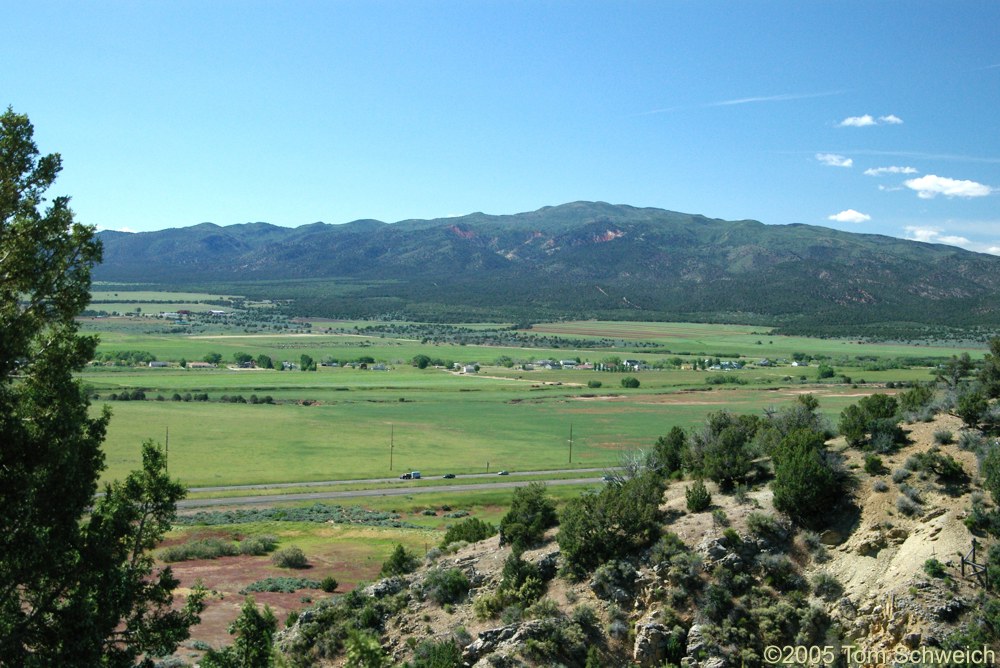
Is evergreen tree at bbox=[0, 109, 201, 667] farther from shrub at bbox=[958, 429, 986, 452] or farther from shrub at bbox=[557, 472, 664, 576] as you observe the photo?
shrub at bbox=[958, 429, 986, 452]

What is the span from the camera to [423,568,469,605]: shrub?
71.3ft

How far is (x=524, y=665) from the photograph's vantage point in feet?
58.1

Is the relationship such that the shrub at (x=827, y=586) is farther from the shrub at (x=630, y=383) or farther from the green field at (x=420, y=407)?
the shrub at (x=630, y=383)

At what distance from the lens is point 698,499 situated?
70.5 ft

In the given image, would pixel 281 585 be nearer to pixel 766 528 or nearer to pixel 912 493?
pixel 766 528

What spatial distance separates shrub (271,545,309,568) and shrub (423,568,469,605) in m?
15.1

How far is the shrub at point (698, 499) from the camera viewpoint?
70.6 feet

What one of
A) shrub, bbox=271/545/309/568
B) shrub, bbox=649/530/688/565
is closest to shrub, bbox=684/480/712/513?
shrub, bbox=649/530/688/565

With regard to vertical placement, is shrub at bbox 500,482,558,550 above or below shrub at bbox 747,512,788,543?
below

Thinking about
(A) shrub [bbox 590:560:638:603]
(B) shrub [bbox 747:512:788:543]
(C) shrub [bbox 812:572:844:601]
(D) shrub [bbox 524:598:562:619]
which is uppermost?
(B) shrub [bbox 747:512:788:543]

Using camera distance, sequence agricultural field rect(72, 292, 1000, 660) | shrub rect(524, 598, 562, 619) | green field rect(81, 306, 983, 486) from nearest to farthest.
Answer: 1. shrub rect(524, 598, 562, 619)
2. agricultural field rect(72, 292, 1000, 660)
3. green field rect(81, 306, 983, 486)

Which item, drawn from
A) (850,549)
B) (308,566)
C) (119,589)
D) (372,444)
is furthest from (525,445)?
(119,589)

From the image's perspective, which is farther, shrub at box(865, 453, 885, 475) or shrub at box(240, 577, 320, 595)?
shrub at box(240, 577, 320, 595)

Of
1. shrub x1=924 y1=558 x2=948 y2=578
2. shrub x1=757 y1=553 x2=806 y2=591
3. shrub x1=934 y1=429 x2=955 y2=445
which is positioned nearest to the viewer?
shrub x1=924 y1=558 x2=948 y2=578
